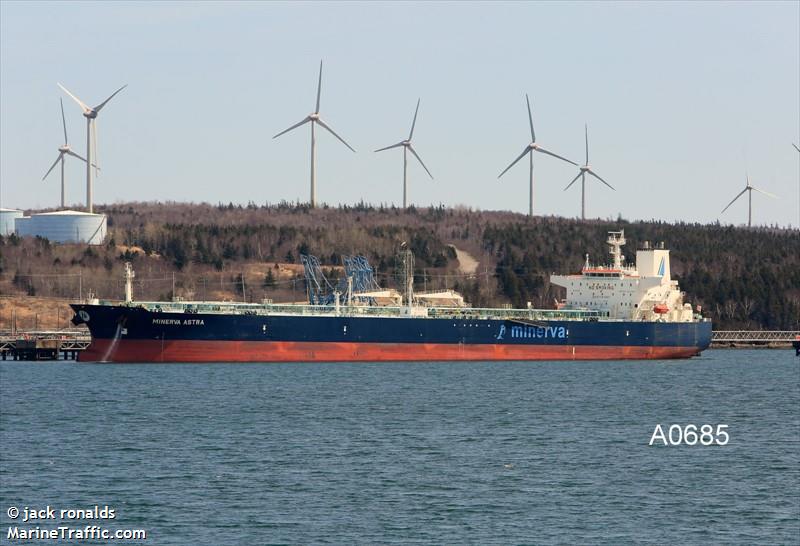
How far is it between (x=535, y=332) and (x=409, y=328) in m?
11.3

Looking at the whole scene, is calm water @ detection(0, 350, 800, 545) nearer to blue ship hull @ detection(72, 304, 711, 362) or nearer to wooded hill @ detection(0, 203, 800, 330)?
blue ship hull @ detection(72, 304, 711, 362)

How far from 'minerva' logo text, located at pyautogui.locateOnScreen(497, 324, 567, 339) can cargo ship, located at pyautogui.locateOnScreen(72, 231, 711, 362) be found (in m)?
0.08

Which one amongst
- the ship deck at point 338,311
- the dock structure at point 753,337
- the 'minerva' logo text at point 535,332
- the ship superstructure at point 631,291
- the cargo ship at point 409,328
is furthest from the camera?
the dock structure at point 753,337

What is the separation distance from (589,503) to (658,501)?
91.0 inches

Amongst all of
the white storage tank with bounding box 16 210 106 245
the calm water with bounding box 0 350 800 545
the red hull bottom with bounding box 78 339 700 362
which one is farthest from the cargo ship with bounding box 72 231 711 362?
the white storage tank with bounding box 16 210 106 245

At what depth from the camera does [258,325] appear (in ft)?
313

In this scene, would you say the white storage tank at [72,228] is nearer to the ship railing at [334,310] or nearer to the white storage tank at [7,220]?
the white storage tank at [7,220]

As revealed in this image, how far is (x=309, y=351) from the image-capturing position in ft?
322

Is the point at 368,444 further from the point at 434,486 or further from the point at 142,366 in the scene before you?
the point at 142,366

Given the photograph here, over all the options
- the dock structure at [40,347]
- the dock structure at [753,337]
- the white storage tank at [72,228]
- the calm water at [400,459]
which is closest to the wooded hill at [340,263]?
the white storage tank at [72,228]

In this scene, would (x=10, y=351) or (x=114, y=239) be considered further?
(x=114, y=239)

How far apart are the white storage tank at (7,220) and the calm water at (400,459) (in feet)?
353

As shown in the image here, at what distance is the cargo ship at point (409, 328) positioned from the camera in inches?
3718

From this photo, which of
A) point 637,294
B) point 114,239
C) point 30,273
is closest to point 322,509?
point 637,294
